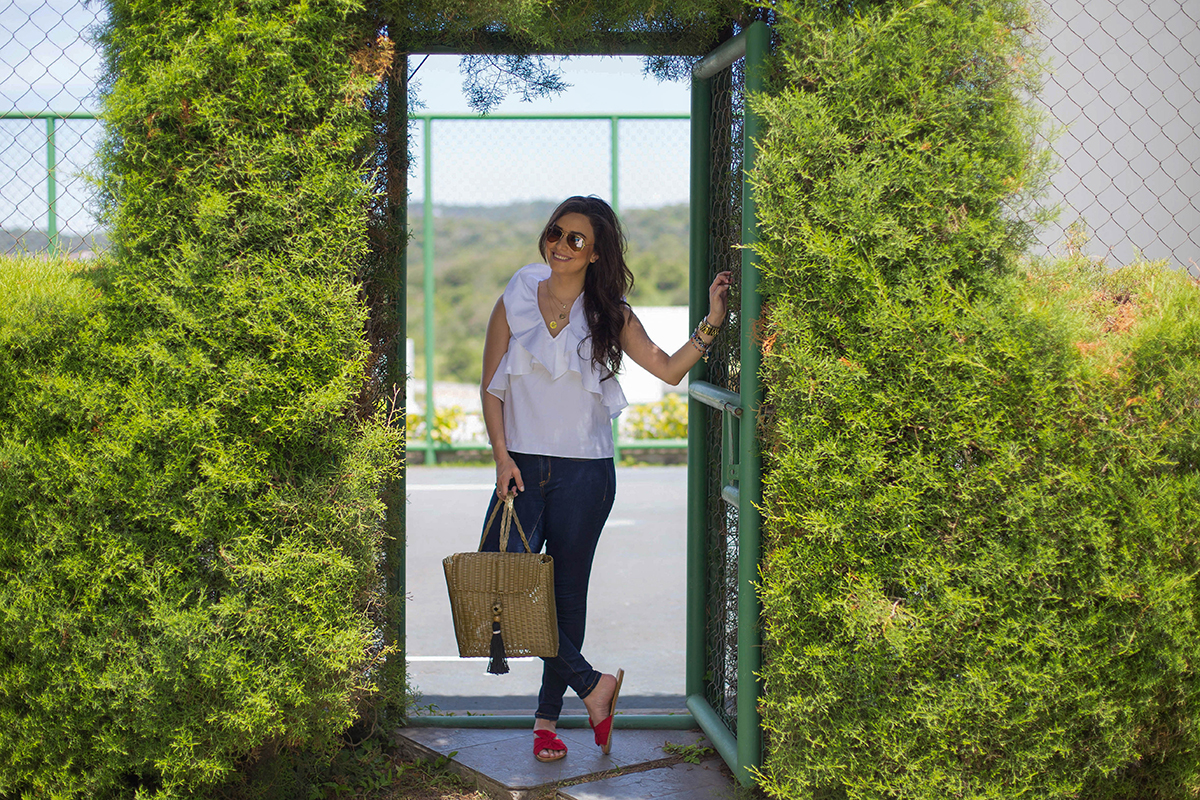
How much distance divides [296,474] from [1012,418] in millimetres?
1801

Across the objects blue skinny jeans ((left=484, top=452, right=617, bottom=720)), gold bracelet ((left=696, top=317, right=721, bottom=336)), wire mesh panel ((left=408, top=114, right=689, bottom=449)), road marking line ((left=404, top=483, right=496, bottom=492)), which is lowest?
road marking line ((left=404, top=483, right=496, bottom=492))

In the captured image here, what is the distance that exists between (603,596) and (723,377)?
9.62ft

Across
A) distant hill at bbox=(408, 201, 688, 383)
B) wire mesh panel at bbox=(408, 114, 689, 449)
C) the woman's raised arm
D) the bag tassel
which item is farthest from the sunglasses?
distant hill at bbox=(408, 201, 688, 383)

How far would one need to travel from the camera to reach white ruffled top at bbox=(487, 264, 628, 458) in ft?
9.74

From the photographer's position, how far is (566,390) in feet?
9.84

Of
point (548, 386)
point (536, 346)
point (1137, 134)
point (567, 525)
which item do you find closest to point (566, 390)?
point (548, 386)

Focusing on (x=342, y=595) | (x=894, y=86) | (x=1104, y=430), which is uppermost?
(x=894, y=86)

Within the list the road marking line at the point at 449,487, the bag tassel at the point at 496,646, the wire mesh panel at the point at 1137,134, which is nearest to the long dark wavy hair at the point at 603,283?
the bag tassel at the point at 496,646

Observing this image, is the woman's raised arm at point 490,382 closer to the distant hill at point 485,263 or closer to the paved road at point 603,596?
the paved road at point 603,596

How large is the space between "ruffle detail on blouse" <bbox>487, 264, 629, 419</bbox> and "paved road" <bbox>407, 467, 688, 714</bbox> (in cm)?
81

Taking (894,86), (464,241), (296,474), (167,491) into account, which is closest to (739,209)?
(894,86)

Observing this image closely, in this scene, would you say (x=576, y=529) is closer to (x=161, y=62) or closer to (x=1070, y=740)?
(x=1070, y=740)

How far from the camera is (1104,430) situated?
2145mm

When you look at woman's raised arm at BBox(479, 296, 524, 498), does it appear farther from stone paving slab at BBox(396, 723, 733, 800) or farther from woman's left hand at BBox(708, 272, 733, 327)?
stone paving slab at BBox(396, 723, 733, 800)
